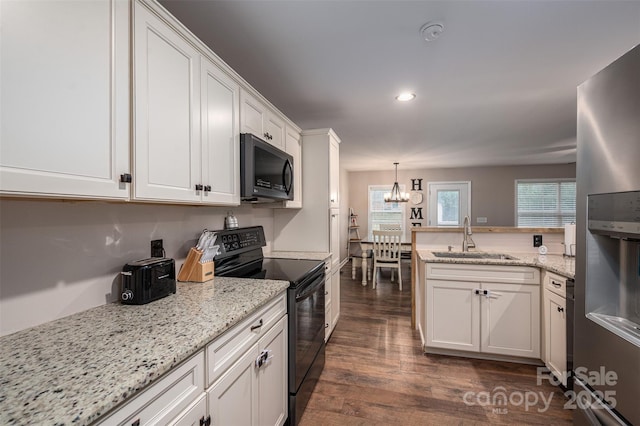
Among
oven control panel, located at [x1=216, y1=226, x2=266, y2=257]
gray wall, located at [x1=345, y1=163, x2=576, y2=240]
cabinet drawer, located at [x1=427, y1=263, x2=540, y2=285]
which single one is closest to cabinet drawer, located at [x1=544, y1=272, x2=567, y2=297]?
cabinet drawer, located at [x1=427, y1=263, x2=540, y2=285]

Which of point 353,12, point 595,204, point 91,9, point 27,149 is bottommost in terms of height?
point 595,204

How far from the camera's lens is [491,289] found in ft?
7.64

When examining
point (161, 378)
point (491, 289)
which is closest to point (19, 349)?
point (161, 378)

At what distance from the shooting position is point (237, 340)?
1132 mm

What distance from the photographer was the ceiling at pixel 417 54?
146cm

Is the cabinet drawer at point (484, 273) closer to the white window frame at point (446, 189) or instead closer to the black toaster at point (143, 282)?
the black toaster at point (143, 282)

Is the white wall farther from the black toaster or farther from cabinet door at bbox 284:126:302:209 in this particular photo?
cabinet door at bbox 284:126:302:209

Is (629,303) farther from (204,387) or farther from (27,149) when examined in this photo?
(27,149)

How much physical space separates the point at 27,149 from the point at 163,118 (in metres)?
0.51

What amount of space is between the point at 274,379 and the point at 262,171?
1.28m

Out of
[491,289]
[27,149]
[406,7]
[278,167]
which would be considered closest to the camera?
[27,149]

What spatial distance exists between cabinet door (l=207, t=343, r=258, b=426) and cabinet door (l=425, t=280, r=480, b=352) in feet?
5.81

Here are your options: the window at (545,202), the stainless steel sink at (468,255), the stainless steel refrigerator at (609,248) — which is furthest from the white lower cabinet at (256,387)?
the window at (545,202)

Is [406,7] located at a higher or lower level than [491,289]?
higher
